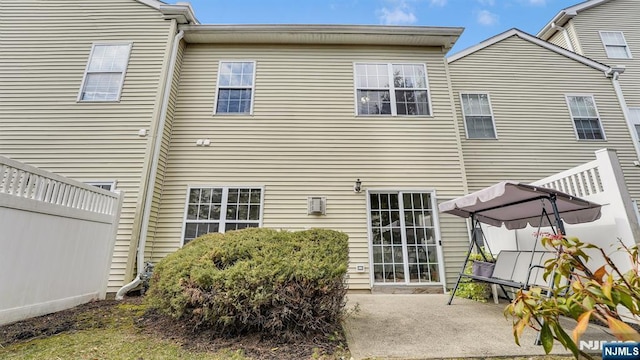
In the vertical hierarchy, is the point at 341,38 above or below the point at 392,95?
above

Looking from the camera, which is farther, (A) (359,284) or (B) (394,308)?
(A) (359,284)

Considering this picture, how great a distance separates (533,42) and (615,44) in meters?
4.01

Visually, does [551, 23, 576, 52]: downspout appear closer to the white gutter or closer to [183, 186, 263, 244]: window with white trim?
the white gutter

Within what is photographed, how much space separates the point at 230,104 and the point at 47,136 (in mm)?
4065

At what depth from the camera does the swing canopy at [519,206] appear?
3.68 meters

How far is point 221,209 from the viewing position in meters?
6.32

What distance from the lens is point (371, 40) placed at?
7277mm

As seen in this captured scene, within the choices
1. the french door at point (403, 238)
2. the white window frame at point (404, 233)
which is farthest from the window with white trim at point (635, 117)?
the french door at point (403, 238)

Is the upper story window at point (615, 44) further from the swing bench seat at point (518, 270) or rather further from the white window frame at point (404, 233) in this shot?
the swing bench seat at point (518, 270)

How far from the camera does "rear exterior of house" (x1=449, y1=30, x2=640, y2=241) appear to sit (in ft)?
25.0

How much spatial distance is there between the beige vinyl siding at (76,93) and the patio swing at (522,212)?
6.61 m

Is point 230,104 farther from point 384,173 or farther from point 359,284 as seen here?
point 359,284

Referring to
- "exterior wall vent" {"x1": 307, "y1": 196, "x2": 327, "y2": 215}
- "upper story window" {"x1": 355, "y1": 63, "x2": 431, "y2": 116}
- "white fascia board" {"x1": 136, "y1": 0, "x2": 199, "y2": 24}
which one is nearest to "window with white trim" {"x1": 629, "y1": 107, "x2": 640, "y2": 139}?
"upper story window" {"x1": 355, "y1": 63, "x2": 431, "y2": 116}

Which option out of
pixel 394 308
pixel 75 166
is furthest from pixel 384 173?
pixel 75 166
